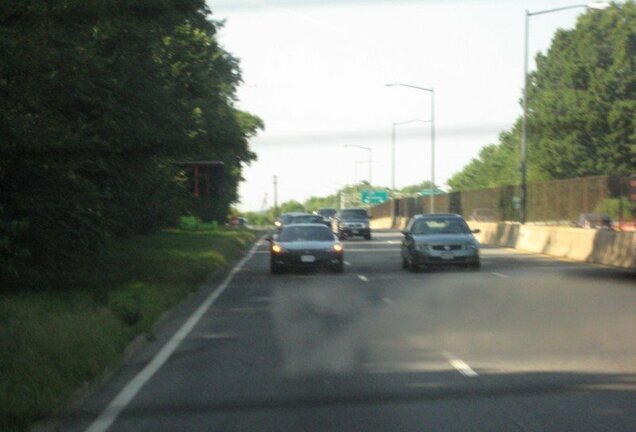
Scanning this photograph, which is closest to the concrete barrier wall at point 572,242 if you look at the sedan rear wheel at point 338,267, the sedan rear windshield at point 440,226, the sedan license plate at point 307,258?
the sedan rear windshield at point 440,226

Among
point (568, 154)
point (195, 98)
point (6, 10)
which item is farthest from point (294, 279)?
point (568, 154)

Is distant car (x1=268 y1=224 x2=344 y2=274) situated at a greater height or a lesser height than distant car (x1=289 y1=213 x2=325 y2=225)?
lesser

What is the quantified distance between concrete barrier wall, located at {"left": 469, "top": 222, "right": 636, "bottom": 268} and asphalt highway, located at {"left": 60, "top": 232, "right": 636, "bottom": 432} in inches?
290

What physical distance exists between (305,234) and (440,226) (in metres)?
3.87

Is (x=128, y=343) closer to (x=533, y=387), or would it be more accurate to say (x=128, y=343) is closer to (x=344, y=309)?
(x=533, y=387)

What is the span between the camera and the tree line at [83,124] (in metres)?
18.4

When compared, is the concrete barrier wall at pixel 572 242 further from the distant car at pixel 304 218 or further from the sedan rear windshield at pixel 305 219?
the sedan rear windshield at pixel 305 219

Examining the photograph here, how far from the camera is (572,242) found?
122 ft

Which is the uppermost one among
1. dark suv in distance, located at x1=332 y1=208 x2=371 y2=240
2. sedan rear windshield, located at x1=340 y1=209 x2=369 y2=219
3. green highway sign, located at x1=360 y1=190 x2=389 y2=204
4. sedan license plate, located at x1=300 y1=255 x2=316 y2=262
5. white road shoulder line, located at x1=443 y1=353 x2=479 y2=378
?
green highway sign, located at x1=360 y1=190 x2=389 y2=204

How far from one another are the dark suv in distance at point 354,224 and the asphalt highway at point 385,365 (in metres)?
36.4

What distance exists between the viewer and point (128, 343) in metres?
13.8

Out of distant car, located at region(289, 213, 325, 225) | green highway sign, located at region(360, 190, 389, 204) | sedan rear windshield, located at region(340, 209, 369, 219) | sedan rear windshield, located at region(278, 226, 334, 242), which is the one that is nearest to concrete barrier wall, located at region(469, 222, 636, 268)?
sedan rear windshield, located at region(278, 226, 334, 242)

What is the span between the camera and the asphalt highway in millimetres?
9547

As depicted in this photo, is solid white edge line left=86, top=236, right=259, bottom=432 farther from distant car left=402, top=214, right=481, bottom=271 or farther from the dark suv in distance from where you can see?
the dark suv in distance
